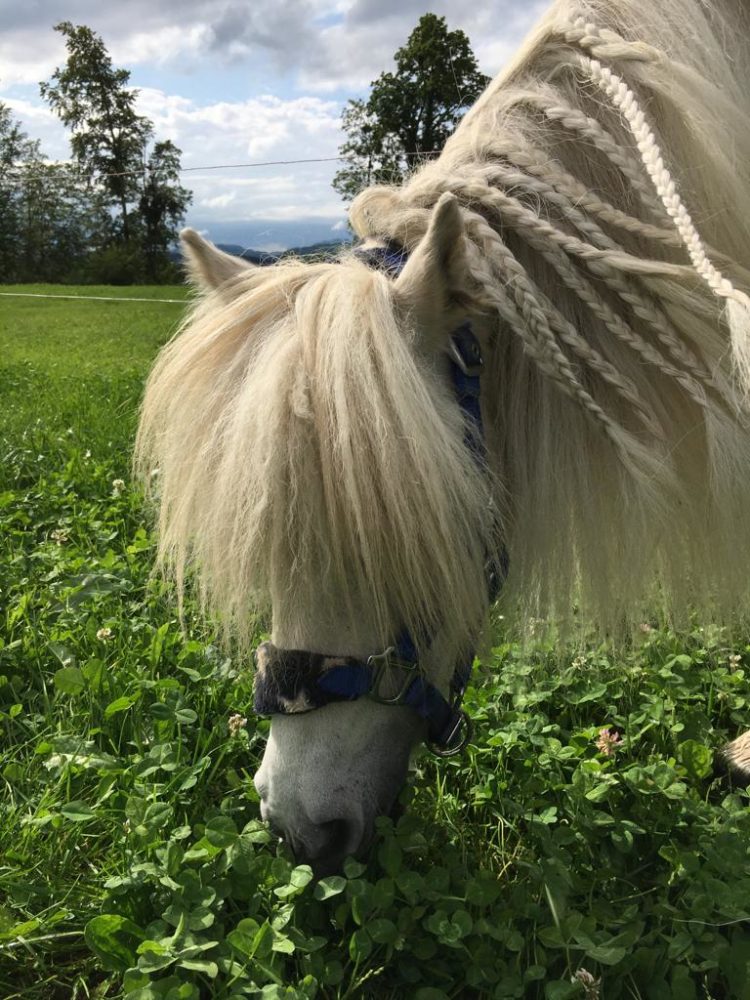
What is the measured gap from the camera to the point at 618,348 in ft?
4.92

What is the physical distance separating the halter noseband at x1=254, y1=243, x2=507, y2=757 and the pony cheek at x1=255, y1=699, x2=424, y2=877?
0.04 metres

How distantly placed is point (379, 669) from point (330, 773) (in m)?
0.21

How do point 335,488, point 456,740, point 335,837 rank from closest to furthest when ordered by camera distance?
point 335,488 → point 335,837 → point 456,740

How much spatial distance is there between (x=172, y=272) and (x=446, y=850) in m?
31.4

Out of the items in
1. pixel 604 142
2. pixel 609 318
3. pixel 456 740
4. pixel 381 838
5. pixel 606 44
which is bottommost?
pixel 381 838

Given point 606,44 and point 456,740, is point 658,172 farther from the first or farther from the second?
point 456,740

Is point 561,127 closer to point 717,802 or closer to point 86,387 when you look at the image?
point 717,802

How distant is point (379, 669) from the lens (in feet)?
4.40

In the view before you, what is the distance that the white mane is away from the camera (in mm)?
1257

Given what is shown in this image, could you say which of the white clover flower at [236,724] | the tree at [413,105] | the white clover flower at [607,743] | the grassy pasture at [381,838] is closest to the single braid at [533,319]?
the grassy pasture at [381,838]

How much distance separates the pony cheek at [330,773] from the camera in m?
1.36

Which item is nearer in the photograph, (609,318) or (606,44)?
(609,318)

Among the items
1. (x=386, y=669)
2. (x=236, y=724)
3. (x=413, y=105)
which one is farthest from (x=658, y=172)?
(x=413, y=105)

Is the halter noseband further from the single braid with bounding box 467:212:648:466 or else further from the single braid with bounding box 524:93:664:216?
the single braid with bounding box 524:93:664:216
